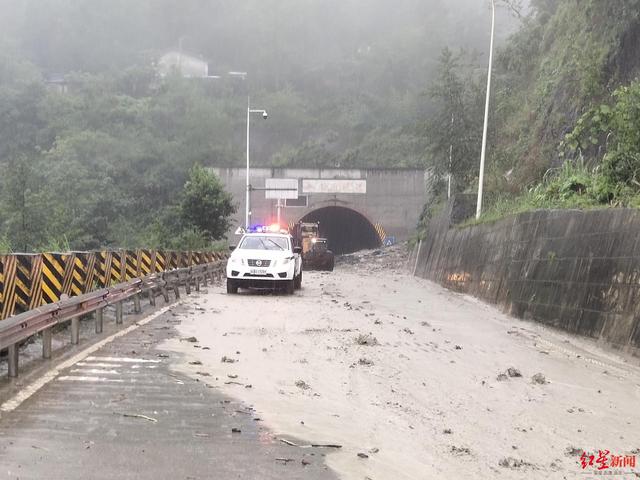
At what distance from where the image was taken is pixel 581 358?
411 inches

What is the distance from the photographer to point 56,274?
11750 millimetres

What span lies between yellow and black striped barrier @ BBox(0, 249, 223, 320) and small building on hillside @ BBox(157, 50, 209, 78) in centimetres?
9556

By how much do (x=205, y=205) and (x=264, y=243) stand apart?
21.9 m

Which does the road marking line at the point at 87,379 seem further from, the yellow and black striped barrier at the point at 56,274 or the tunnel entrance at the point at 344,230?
the tunnel entrance at the point at 344,230

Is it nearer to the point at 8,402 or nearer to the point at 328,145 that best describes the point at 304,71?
the point at 328,145

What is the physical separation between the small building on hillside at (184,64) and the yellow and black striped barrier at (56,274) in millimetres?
95562

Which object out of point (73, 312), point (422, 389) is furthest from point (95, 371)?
point (422, 389)

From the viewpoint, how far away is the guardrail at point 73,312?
7.56 m

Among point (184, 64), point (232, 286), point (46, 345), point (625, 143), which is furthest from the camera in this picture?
point (184, 64)

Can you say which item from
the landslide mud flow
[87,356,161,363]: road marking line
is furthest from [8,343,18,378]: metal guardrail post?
the landslide mud flow

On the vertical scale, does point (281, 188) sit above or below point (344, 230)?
above

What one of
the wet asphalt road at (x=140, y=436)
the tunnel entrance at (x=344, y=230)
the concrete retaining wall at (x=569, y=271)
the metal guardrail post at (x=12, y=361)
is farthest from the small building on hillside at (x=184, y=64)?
the wet asphalt road at (x=140, y=436)

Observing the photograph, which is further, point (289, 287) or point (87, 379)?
point (289, 287)

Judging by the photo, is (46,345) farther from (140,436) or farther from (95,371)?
(140,436)
